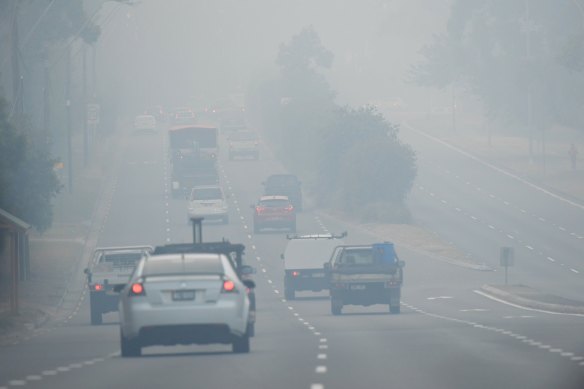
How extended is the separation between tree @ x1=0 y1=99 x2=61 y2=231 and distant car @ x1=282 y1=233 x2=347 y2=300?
952 cm

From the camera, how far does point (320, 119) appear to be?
99812 mm

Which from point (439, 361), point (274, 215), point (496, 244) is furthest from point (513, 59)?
point (439, 361)

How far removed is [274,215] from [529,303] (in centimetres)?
2970

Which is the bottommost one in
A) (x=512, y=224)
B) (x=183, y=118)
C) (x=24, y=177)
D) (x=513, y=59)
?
(x=512, y=224)

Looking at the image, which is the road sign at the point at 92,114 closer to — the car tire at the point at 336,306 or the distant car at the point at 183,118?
the distant car at the point at 183,118

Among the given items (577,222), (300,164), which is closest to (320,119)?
(300,164)

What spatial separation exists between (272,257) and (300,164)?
38817mm

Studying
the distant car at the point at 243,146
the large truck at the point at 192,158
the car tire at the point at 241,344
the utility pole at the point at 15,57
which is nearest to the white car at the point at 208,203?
the large truck at the point at 192,158

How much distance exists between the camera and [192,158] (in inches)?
3305

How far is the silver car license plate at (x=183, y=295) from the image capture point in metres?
20.9

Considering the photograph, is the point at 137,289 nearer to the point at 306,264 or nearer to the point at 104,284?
the point at 104,284

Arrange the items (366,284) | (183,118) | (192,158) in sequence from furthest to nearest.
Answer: (183,118) → (192,158) → (366,284)

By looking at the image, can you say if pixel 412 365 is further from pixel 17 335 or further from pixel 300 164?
pixel 300 164

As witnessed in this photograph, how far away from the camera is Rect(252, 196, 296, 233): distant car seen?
238 ft
